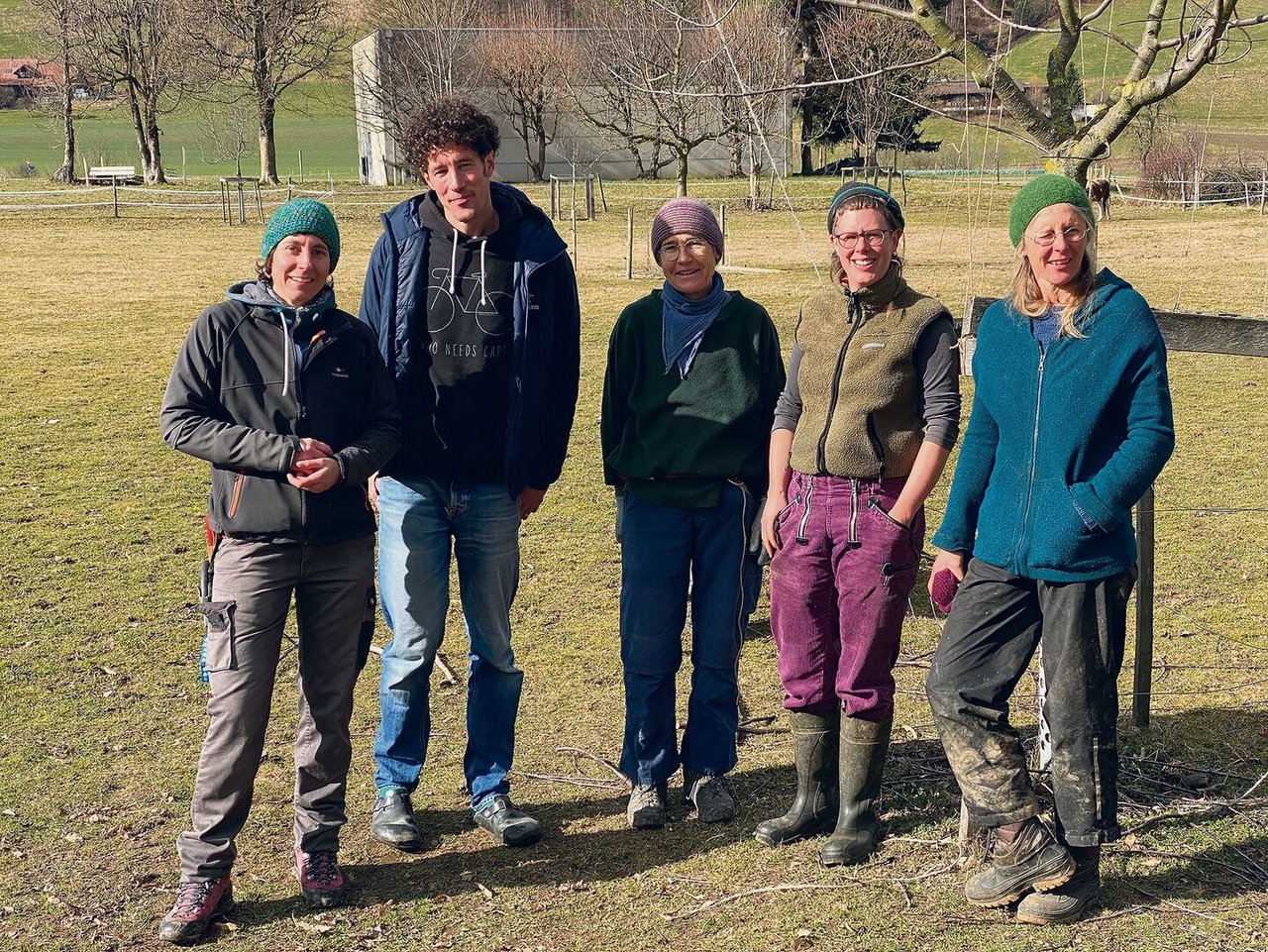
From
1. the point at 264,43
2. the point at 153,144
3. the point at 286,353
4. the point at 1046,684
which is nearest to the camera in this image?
the point at 1046,684

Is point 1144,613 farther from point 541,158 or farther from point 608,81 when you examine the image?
point 541,158

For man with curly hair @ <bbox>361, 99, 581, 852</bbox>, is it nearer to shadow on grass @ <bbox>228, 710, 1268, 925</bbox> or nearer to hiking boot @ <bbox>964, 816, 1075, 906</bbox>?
shadow on grass @ <bbox>228, 710, 1268, 925</bbox>

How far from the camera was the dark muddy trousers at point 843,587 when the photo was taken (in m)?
3.83

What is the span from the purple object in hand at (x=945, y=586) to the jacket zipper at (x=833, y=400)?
44 centimetres

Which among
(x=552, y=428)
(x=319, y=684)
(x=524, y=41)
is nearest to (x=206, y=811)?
(x=319, y=684)

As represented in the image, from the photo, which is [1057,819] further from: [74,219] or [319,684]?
[74,219]

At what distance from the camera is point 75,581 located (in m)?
7.16

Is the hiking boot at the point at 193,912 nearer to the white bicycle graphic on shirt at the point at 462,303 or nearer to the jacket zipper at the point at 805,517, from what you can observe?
the white bicycle graphic on shirt at the point at 462,303

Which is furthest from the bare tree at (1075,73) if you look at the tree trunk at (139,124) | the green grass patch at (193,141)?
the green grass patch at (193,141)

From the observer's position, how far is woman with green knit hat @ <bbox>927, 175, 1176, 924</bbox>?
335 centimetres

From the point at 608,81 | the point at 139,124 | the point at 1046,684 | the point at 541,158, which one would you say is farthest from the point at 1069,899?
the point at 541,158

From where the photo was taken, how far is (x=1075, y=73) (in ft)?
14.5

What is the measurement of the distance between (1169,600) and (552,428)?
12.6 feet

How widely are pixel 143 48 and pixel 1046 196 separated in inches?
1968
